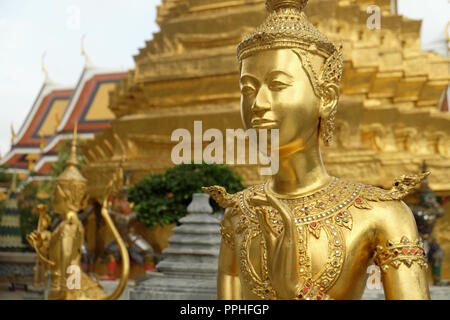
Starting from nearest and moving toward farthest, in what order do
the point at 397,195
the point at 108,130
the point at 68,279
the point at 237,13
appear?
the point at 397,195, the point at 68,279, the point at 237,13, the point at 108,130

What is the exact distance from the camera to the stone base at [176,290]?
2.99 m

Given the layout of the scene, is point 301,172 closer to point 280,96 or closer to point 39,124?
point 280,96

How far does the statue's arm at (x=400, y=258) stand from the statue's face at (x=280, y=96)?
385mm

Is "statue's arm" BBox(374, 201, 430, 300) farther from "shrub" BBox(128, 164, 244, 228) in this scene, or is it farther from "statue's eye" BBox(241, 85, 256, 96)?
"shrub" BBox(128, 164, 244, 228)

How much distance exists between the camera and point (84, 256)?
280 inches

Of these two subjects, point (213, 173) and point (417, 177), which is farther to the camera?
point (213, 173)

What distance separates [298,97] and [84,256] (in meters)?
6.32

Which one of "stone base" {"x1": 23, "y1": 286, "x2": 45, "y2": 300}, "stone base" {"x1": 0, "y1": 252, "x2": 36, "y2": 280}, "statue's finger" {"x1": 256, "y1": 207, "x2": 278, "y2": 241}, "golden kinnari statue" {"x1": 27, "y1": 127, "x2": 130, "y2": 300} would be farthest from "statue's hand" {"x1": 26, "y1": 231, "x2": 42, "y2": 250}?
"stone base" {"x1": 0, "y1": 252, "x2": 36, "y2": 280}

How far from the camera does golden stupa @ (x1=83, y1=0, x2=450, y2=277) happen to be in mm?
6708

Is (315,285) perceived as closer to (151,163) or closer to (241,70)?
(241,70)

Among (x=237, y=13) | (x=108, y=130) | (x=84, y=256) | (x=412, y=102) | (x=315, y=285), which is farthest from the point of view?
(x=108, y=130)

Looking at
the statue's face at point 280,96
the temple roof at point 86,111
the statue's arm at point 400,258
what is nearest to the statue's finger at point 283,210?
the statue's face at point 280,96

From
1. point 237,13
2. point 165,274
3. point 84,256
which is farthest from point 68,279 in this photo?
point 237,13

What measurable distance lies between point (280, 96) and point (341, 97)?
19.5 feet
